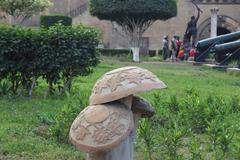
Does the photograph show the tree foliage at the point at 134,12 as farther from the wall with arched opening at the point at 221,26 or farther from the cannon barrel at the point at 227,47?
the wall with arched opening at the point at 221,26

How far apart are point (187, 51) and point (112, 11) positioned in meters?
4.21

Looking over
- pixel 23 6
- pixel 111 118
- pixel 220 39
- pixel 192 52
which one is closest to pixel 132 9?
pixel 192 52

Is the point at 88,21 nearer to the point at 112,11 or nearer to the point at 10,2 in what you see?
the point at 10,2

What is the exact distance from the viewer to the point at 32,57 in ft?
31.8

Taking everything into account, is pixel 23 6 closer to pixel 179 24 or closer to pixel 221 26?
pixel 179 24

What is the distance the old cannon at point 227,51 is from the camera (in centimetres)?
1998

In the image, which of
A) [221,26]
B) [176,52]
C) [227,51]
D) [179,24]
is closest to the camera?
[227,51]

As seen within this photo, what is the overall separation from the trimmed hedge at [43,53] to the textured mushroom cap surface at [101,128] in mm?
6500

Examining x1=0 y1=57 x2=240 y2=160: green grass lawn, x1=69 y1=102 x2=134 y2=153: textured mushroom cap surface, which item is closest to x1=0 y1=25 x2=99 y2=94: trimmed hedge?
x1=0 y1=57 x2=240 y2=160: green grass lawn

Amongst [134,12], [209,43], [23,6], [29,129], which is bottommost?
[29,129]

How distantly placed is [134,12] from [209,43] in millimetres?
4886

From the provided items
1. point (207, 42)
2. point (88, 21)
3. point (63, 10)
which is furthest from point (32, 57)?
point (63, 10)

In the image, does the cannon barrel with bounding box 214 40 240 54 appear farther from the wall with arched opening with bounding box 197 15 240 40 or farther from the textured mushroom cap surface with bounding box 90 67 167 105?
the textured mushroom cap surface with bounding box 90 67 167 105

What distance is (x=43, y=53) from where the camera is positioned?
31.4 feet
